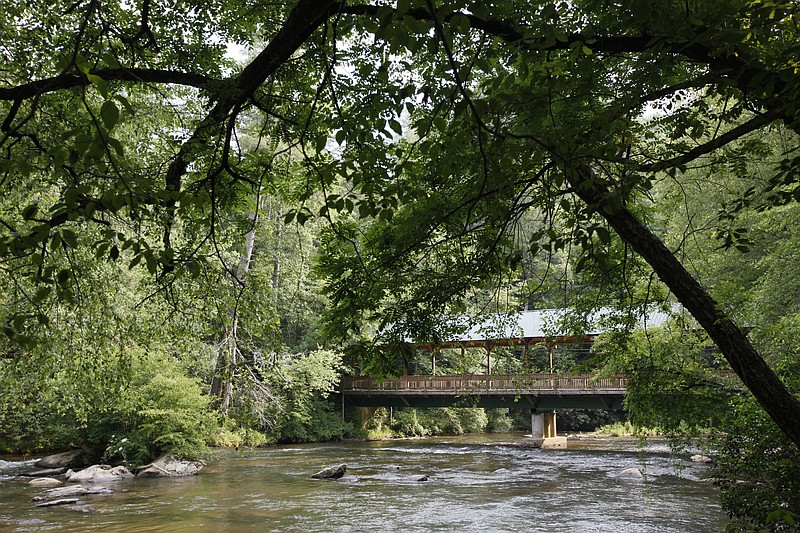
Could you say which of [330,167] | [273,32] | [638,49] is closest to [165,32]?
[273,32]

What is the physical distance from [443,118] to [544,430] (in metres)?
25.1

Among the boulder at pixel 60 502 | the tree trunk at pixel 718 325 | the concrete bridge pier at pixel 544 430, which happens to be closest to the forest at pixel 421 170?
the tree trunk at pixel 718 325

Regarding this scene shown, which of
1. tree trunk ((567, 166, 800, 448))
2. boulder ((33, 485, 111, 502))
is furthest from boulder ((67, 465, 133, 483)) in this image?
tree trunk ((567, 166, 800, 448))

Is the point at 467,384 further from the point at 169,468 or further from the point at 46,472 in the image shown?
the point at 46,472

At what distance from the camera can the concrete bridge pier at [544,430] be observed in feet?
85.5

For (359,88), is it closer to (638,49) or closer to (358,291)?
(358,291)

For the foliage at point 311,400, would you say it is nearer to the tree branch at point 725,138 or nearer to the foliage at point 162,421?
the foliage at point 162,421

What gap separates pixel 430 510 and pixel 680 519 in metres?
4.20

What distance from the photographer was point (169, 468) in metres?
17.3

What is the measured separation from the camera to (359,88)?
5551 mm

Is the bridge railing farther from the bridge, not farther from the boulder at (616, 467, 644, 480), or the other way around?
the boulder at (616, 467, 644, 480)

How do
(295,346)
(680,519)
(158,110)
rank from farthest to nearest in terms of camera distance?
1. (295,346)
2. (680,519)
3. (158,110)

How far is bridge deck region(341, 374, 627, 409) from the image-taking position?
23109 millimetres

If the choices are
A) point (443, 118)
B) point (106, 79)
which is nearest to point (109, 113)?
point (443, 118)
